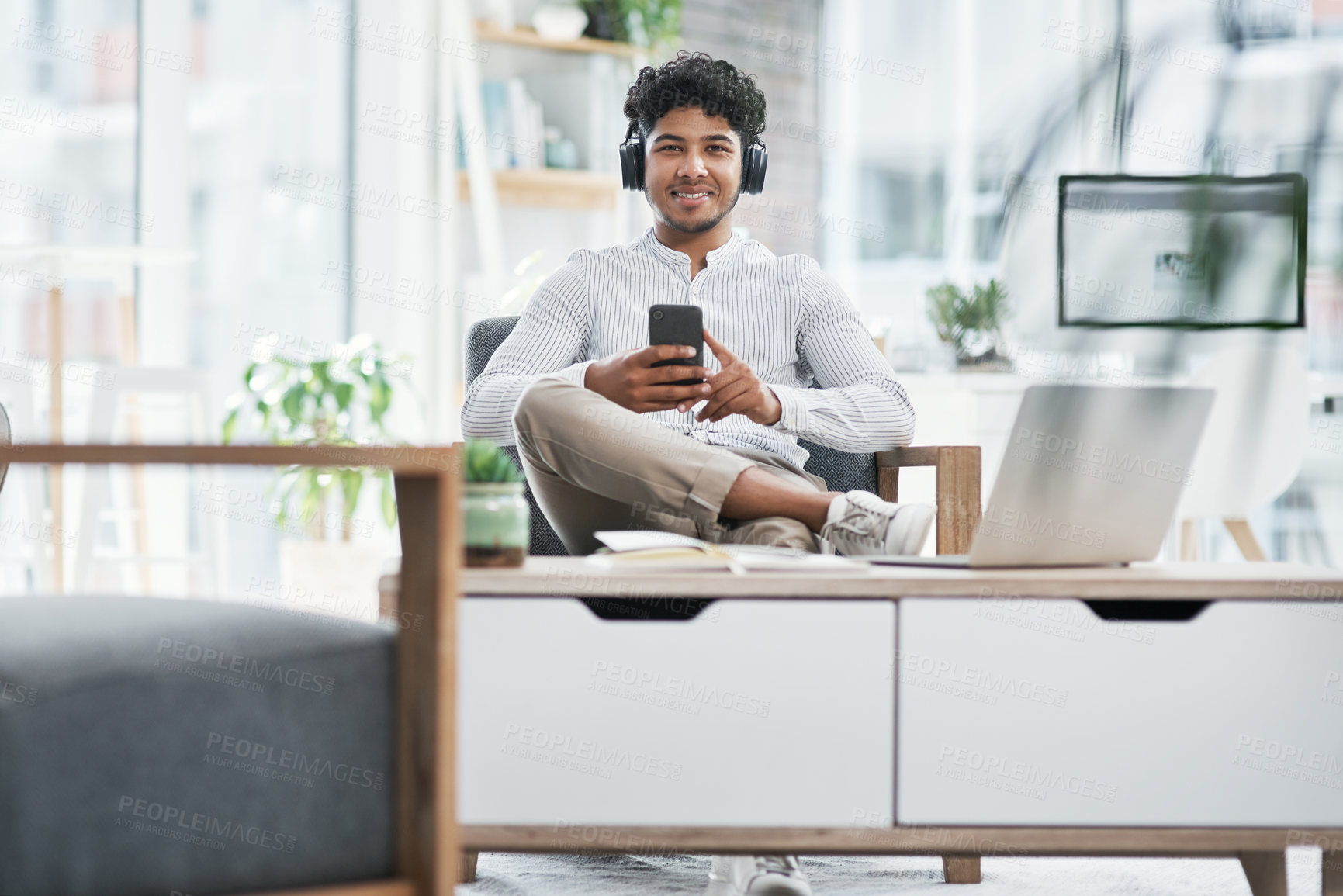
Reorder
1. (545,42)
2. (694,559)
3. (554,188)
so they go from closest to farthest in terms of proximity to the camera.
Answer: (694,559) < (545,42) < (554,188)

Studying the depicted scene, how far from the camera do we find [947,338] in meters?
3.10

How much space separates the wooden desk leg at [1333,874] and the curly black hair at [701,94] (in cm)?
144

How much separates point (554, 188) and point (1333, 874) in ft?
10.3

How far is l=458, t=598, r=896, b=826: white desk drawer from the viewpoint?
1.07 meters

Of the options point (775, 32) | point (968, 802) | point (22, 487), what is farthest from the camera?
point (775, 32)

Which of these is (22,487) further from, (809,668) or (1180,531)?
(1180,531)

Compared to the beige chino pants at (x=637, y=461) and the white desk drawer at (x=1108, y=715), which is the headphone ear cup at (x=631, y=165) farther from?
the white desk drawer at (x=1108, y=715)

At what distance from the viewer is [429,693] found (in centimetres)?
93

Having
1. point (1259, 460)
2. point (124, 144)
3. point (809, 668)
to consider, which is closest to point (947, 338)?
point (809, 668)

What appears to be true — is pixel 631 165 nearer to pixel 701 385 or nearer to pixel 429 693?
pixel 701 385

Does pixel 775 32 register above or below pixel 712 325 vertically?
above

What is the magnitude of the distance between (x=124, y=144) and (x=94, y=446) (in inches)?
118

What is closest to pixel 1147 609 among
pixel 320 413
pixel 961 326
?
pixel 961 326

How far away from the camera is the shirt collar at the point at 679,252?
2.08 meters
